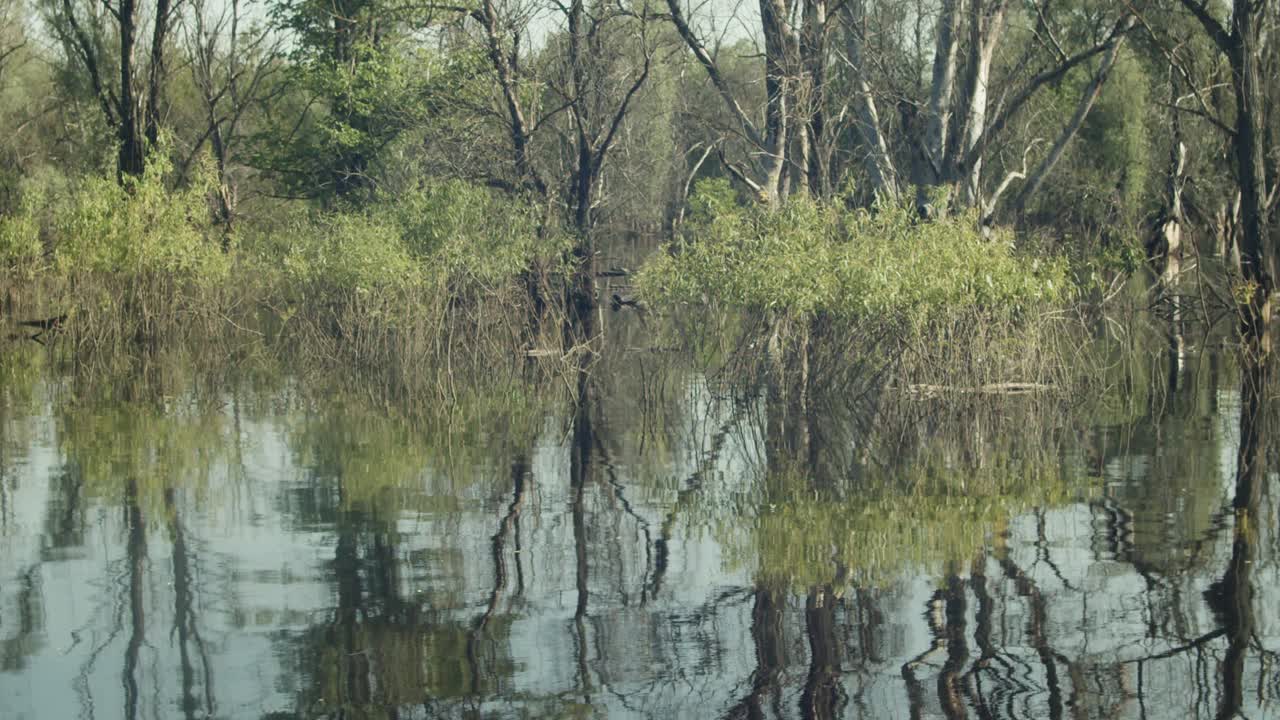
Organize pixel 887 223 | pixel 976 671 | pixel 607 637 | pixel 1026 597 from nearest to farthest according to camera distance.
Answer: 1. pixel 976 671
2. pixel 607 637
3. pixel 1026 597
4. pixel 887 223

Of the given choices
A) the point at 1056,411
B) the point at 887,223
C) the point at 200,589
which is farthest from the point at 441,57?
the point at 200,589

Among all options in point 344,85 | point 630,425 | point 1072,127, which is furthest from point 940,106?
point 344,85

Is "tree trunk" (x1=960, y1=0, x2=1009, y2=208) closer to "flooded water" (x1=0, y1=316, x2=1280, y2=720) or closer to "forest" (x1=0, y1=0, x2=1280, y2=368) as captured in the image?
"forest" (x1=0, y1=0, x2=1280, y2=368)

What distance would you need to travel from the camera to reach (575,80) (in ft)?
76.3

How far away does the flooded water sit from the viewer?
6098 millimetres

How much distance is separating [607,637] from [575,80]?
1738 cm

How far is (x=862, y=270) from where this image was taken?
14.4m

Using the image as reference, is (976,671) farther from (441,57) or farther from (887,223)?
(441,57)

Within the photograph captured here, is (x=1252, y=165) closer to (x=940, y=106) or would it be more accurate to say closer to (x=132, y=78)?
(x=940, y=106)

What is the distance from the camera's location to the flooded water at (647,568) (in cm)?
610

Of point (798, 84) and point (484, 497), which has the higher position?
point (798, 84)

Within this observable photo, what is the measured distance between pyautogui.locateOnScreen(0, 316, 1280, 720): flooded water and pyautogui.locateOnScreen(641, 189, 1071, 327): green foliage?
3.74 feet

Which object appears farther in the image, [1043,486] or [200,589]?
[1043,486]

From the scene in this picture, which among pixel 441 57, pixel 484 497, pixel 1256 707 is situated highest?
pixel 441 57
